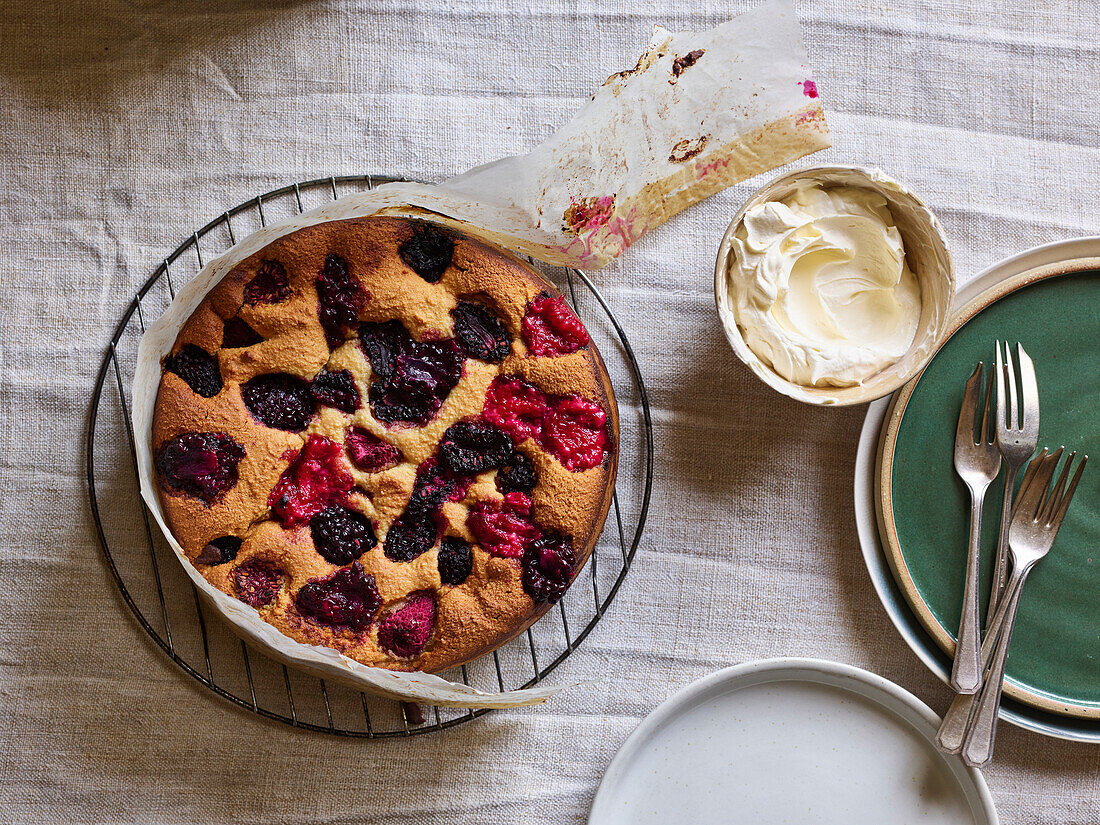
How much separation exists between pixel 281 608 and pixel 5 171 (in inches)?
50.4

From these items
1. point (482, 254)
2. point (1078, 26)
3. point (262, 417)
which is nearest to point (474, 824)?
point (262, 417)

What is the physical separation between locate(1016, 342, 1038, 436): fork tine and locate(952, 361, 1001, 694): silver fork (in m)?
0.06

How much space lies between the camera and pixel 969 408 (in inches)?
75.4

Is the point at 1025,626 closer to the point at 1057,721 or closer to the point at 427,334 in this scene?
the point at 1057,721

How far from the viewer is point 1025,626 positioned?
1.96m

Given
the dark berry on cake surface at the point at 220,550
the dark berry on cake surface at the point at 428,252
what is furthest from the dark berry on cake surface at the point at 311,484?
the dark berry on cake surface at the point at 428,252

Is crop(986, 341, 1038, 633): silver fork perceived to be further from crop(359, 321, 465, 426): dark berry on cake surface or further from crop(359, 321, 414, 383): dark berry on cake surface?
crop(359, 321, 414, 383): dark berry on cake surface

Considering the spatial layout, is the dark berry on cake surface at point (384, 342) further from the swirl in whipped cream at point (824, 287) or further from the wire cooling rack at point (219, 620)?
the swirl in whipped cream at point (824, 287)

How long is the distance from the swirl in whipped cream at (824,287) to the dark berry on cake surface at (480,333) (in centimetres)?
51

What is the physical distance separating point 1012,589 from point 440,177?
1.64m

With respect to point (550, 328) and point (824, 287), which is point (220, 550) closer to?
point (550, 328)

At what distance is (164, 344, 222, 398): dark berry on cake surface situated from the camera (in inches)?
69.8

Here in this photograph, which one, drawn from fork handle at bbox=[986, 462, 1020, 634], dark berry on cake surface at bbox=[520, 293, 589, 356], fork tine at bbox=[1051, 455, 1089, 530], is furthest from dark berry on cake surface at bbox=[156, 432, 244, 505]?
fork tine at bbox=[1051, 455, 1089, 530]

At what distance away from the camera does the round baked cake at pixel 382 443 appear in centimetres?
173
